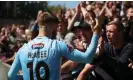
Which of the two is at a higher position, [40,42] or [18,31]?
[40,42]

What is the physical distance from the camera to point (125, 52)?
5.43 metres

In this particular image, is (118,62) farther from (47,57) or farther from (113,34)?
(47,57)

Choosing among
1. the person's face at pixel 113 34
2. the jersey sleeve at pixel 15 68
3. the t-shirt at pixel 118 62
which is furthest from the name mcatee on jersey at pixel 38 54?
the person's face at pixel 113 34

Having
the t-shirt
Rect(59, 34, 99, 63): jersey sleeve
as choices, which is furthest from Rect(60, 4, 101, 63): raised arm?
the t-shirt

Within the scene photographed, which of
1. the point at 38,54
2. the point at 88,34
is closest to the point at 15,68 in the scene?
the point at 38,54

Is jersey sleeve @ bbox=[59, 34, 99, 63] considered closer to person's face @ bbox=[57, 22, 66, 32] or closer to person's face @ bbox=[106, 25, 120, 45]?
person's face @ bbox=[106, 25, 120, 45]

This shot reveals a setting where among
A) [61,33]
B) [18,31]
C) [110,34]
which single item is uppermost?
[110,34]

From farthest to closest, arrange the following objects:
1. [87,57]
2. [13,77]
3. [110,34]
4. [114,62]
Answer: [110,34]
[114,62]
[13,77]
[87,57]

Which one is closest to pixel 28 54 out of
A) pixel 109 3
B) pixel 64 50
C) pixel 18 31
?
pixel 64 50

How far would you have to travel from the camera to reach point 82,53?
14.9 ft

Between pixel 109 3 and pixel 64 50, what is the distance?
20.8 ft

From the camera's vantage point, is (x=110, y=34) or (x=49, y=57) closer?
(x=49, y=57)

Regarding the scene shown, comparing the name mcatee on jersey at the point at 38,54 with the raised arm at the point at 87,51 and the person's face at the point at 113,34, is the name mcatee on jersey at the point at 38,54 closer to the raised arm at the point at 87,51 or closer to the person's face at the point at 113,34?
the raised arm at the point at 87,51

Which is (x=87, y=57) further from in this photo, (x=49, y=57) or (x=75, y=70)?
(x=75, y=70)
